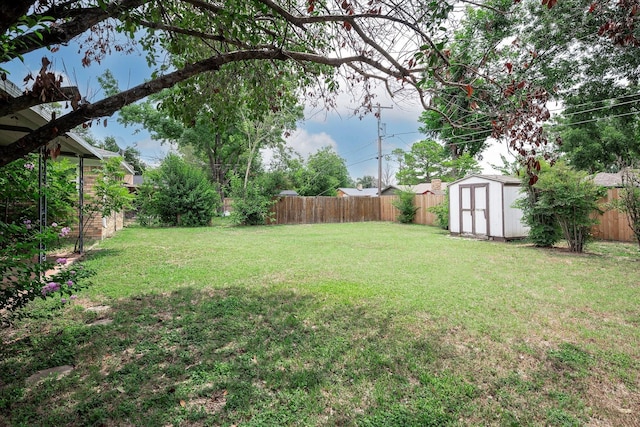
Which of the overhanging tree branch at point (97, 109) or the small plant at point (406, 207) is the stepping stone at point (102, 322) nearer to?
Result: the overhanging tree branch at point (97, 109)

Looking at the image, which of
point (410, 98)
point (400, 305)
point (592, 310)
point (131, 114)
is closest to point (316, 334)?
point (400, 305)

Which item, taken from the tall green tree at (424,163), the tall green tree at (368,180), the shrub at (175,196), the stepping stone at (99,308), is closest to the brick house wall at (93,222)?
the stepping stone at (99,308)

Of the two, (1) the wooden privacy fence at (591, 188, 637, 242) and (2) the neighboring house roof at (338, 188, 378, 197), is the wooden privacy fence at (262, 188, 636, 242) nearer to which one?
(1) the wooden privacy fence at (591, 188, 637, 242)

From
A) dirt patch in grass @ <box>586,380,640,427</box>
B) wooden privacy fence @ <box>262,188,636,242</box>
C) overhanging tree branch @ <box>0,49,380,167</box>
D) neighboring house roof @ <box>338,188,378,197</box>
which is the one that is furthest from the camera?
neighboring house roof @ <box>338,188,378,197</box>

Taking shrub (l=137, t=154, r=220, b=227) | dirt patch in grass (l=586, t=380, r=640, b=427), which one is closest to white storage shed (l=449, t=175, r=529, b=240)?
dirt patch in grass (l=586, t=380, r=640, b=427)

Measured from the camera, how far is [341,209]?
20312 millimetres

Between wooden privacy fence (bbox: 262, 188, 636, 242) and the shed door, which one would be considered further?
wooden privacy fence (bbox: 262, 188, 636, 242)

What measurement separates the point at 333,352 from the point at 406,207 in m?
15.8

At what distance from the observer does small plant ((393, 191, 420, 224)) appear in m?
17.7

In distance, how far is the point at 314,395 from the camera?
211cm

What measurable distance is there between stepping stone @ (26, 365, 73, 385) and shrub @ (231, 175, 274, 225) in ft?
45.6

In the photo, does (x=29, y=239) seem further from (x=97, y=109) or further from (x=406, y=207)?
(x=406, y=207)

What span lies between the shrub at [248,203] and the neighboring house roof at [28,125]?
9.46m

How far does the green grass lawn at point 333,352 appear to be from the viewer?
1.96m
